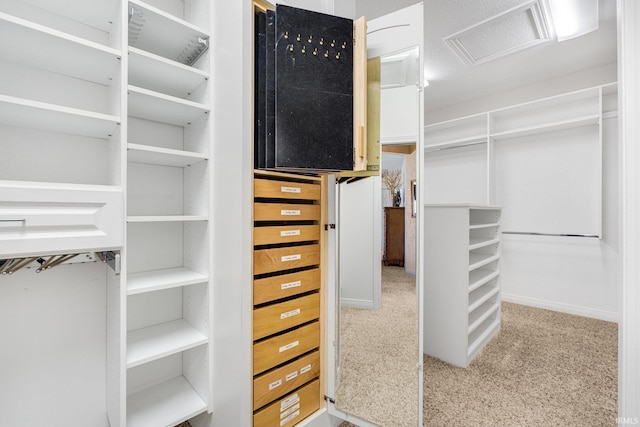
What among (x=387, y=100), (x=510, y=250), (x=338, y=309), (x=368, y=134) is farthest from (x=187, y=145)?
(x=510, y=250)

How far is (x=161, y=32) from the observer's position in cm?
128

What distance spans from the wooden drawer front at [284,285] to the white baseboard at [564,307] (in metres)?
3.02

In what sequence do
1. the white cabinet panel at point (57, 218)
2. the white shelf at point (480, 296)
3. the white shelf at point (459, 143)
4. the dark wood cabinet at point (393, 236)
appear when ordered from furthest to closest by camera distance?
the white shelf at point (459, 143) → the white shelf at point (480, 296) → the dark wood cabinet at point (393, 236) → the white cabinet panel at point (57, 218)

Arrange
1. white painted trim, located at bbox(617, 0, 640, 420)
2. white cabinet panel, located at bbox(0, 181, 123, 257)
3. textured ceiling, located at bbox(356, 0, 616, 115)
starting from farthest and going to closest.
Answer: textured ceiling, located at bbox(356, 0, 616, 115), white painted trim, located at bbox(617, 0, 640, 420), white cabinet panel, located at bbox(0, 181, 123, 257)

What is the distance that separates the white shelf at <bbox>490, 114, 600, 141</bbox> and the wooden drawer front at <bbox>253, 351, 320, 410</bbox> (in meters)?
3.22

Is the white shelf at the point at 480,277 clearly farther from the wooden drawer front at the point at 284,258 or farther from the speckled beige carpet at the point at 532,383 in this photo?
the wooden drawer front at the point at 284,258

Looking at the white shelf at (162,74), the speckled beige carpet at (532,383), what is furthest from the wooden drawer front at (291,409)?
the white shelf at (162,74)

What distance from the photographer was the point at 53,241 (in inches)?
36.5

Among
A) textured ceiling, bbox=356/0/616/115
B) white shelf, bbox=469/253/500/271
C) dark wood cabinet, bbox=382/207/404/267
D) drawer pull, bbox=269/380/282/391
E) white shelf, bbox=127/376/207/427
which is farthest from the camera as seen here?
white shelf, bbox=469/253/500/271

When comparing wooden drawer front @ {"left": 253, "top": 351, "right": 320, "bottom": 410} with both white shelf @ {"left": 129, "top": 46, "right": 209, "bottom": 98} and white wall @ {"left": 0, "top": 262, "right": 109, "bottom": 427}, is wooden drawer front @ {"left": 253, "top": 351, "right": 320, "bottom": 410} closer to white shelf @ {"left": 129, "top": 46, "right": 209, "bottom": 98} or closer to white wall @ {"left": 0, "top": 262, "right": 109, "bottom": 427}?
white wall @ {"left": 0, "top": 262, "right": 109, "bottom": 427}

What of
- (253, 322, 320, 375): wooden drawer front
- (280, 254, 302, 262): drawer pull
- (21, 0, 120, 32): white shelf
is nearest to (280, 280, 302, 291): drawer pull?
(280, 254, 302, 262): drawer pull

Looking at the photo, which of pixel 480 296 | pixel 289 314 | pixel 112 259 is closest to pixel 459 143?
pixel 480 296

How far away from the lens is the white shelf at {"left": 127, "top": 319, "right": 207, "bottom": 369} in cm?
117

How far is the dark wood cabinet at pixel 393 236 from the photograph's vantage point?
1430 millimetres
